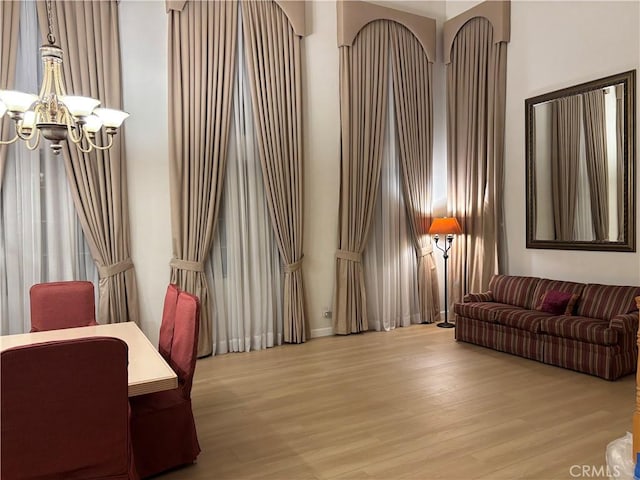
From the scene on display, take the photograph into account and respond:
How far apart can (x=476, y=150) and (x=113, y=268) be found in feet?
14.3

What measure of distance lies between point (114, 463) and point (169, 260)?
10.7 ft

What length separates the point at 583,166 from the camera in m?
5.01

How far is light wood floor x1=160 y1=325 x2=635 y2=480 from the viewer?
9.07ft

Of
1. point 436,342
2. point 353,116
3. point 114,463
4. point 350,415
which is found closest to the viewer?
point 114,463

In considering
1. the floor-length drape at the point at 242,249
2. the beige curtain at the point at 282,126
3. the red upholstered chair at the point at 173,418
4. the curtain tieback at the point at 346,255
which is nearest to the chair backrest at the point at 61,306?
the red upholstered chair at the point at 173,418

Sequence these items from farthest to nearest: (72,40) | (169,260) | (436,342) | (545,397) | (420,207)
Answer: (420,207) < (436,342) < (169,260) < (72,40) < (545,397)

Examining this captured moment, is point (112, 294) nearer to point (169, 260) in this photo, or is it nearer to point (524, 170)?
point (169, 260)

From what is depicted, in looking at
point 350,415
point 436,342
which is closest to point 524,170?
point 436,342

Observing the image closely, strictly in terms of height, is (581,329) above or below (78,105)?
below

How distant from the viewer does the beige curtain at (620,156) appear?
15.4ft

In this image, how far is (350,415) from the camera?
3.49 m

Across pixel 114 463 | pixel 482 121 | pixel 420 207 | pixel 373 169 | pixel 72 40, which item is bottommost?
pixel 114 463

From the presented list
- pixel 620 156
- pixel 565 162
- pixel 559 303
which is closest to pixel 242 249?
pixel 559 303

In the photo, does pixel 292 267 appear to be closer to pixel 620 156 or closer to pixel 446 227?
pixel 446 227
